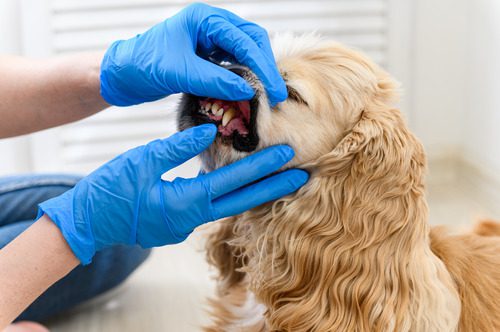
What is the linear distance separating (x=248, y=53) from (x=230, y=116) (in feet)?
0.43

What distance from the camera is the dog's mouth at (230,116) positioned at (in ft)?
4.29

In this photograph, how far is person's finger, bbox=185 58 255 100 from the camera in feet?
4.17

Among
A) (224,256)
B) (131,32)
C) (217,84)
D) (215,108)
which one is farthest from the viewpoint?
(131,32)

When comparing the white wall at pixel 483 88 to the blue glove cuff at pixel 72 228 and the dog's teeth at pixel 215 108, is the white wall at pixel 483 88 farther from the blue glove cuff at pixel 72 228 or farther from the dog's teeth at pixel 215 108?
the blue glove cuff at pixel 72 228

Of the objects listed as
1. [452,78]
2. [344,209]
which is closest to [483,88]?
[452,78]

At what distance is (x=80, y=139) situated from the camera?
105 inches

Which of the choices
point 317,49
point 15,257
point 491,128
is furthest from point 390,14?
point 15,257

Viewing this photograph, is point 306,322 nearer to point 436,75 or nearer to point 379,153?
point 379,153

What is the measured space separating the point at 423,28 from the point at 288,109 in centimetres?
165

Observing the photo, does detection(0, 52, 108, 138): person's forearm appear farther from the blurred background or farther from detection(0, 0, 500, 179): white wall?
detection(0, 0, 500, 179): white wall

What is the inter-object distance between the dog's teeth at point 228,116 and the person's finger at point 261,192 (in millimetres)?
138

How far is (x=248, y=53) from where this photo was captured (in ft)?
4.31

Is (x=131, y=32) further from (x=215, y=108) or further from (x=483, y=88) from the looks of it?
(x=483, y=88)

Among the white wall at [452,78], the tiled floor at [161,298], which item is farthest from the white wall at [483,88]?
the tiled floor at [161,298]
